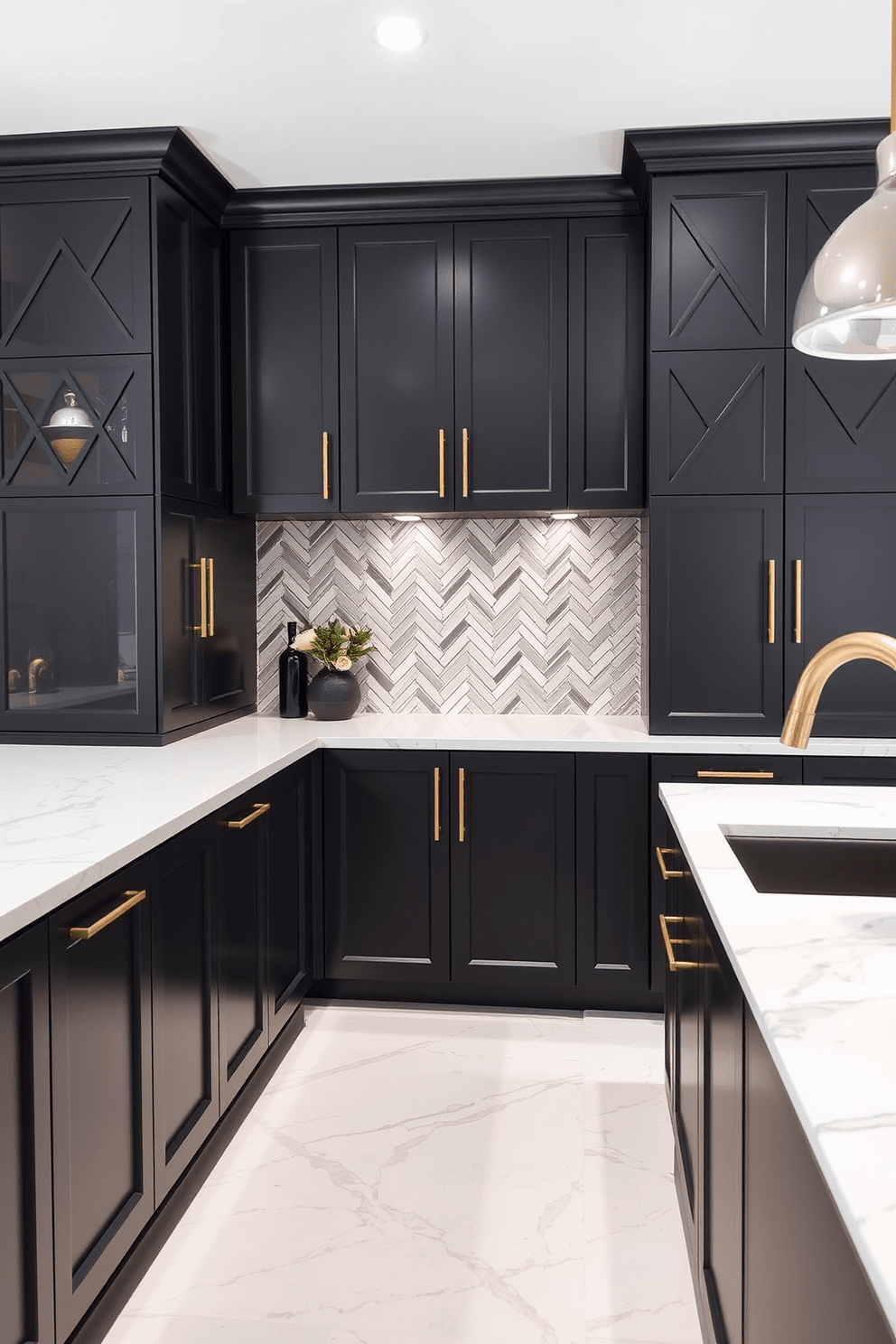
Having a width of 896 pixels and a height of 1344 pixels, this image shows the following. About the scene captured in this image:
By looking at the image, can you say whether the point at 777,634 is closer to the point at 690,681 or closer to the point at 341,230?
the point at 690,681

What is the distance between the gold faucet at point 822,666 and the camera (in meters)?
1.12

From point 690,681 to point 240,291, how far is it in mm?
2019

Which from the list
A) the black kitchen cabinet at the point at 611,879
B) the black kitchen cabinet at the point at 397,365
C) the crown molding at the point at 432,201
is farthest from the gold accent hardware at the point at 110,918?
the crown molding at the point at 432,201

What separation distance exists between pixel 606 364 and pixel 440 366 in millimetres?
558

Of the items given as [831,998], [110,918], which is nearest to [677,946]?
[831,998]

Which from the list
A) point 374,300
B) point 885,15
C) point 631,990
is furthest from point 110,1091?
point 885,15

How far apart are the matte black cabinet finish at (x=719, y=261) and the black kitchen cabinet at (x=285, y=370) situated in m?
1.10

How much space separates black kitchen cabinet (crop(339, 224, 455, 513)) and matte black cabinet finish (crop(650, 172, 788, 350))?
2.35ft

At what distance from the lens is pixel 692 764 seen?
2.99m

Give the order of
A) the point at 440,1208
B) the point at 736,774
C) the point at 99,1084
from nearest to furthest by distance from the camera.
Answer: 1. the point at 99,1084
2. the point at 440,1208
3. the point at 736,774

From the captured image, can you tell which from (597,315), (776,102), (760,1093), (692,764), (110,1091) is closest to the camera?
(760,1093)

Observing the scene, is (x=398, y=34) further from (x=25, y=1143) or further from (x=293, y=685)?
(x=25, y=1143)

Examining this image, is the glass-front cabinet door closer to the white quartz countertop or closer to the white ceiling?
the white ceiling

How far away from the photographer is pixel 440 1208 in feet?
7.06
